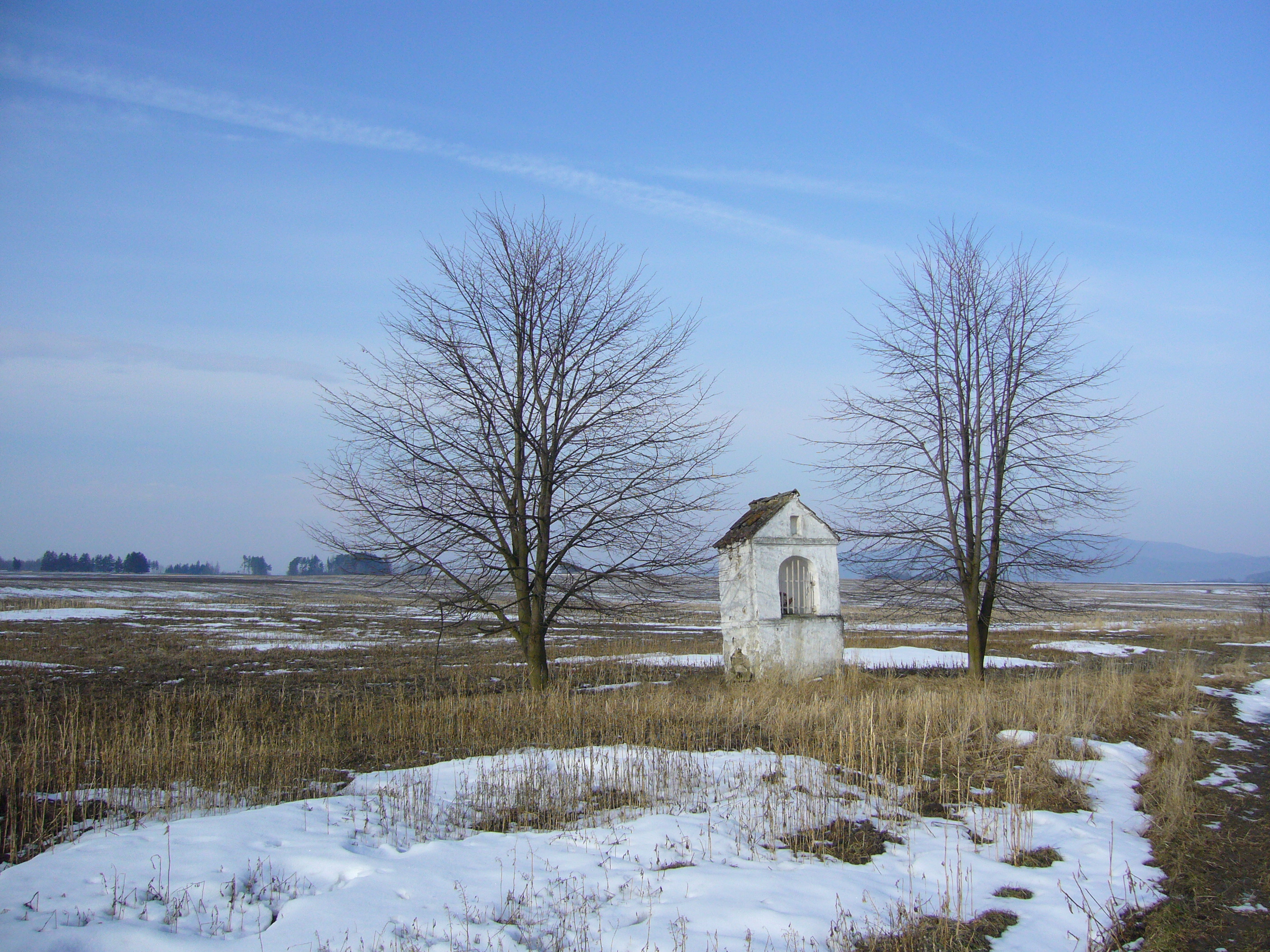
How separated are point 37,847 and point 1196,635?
39828 mm

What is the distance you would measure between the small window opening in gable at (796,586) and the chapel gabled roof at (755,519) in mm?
1266

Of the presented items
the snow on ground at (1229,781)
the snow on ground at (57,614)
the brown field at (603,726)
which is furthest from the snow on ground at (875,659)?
the snow on ground at (57,614)

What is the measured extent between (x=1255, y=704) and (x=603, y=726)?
11972 millimetres

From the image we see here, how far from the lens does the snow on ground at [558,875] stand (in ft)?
14.9

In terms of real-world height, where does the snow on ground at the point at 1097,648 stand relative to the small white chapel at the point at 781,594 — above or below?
below

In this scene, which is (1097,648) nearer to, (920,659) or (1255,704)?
(920,659)

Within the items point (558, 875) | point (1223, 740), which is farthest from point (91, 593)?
point (1223, 740)

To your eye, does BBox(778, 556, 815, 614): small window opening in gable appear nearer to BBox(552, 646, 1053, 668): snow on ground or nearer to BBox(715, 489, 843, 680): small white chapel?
BBox(715, 489, 843, 680): small white chapel

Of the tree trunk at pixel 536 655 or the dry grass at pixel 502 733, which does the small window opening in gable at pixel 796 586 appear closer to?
the dry grass at pixel 502 733

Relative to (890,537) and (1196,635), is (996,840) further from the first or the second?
(1196,635)

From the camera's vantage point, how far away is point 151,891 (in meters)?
4.84

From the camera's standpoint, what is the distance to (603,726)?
10.6 meters

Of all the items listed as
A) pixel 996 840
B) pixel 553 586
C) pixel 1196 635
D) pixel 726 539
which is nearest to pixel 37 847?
pixel 996 840

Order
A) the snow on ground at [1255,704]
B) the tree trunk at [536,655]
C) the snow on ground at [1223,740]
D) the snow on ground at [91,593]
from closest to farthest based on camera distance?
the snow on ground at [1223,740]
the snow on ground at [1255,704]
the tree trunk at [536,655]
the snow on ground at [91,593]
